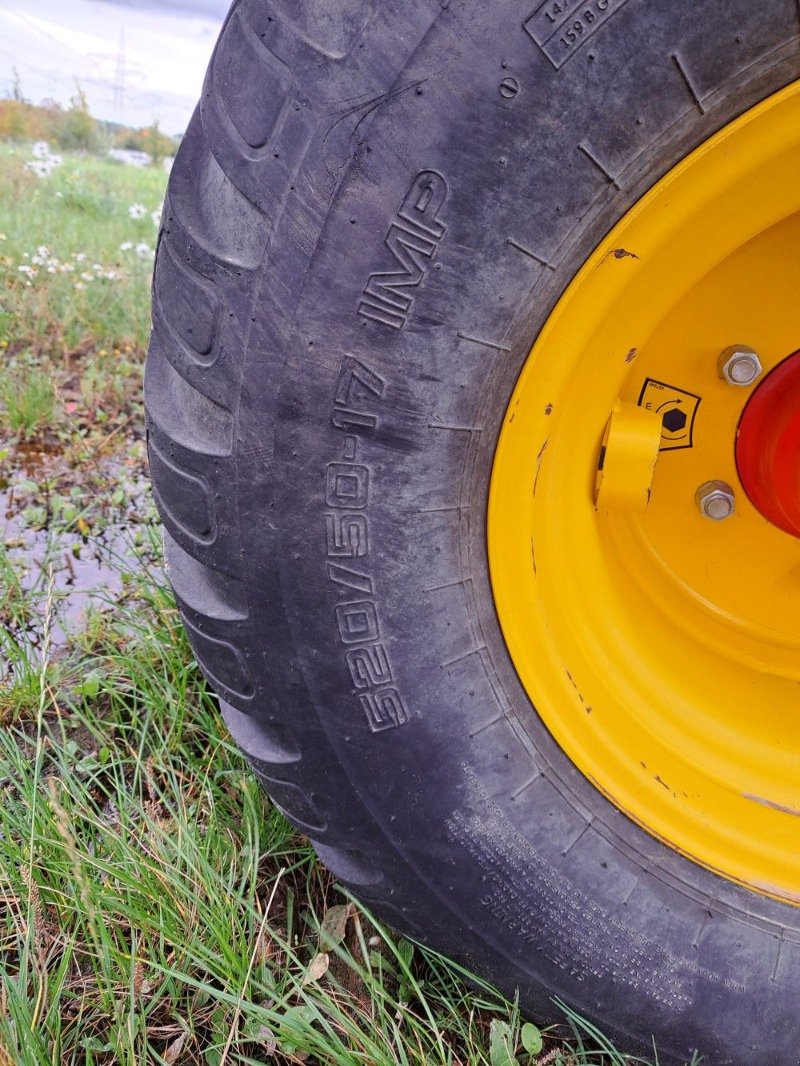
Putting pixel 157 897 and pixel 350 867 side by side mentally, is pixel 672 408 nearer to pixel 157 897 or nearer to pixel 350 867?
pixel 350 867

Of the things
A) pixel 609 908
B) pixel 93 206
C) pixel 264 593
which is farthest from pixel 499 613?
pixel 93 206

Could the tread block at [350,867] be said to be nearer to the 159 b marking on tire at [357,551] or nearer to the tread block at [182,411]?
the 159 b marking on tire at [357,551]

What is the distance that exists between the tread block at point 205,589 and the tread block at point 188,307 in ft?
0.81

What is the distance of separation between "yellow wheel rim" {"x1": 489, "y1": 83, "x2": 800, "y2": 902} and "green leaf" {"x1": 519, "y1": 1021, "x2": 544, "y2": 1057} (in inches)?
11.3

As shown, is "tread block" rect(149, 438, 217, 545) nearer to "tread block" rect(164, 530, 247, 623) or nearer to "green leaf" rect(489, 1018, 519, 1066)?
"tread block" rect(164, 530, 247, 623)

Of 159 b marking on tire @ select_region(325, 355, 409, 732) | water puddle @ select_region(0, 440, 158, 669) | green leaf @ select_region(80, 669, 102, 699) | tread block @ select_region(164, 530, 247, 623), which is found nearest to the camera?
159 b marking on tire @ select_region(325, 355, 409, 732)

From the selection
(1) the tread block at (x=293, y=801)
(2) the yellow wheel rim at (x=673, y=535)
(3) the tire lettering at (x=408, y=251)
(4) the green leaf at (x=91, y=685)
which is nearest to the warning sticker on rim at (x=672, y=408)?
(2) the yellow wheel rim at (x=673, y=535)

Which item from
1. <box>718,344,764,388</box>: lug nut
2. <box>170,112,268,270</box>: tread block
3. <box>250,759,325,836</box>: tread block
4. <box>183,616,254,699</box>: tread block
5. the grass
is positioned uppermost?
<box>718,344,764,388</box>: lug nut

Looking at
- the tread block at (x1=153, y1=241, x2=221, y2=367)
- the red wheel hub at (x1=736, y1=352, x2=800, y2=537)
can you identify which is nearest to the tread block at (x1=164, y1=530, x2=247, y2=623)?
the tread block at (x1=153, y1=241, x2=221, y2=367)

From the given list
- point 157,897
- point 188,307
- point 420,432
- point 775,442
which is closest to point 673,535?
point 775,442

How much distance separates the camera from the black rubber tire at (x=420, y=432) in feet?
2.32

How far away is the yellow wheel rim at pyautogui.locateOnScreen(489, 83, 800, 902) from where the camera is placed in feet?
2.73

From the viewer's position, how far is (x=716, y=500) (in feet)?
3.61

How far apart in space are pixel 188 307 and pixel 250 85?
0.22m
